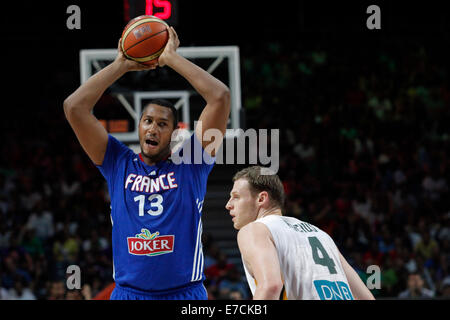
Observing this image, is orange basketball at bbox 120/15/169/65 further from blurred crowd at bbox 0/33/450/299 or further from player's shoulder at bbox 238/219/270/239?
blurred crowd at bbox 0/33/450/299

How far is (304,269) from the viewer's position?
300cm

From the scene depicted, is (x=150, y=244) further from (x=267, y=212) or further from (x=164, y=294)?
(x=267, y=212)

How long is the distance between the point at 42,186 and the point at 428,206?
7230mm

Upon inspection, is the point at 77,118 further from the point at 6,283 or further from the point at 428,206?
the point at 428,206

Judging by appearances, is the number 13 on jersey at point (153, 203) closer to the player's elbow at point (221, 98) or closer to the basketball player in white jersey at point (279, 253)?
the basketball player in white jersey at point (279, 253)

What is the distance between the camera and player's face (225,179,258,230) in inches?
130

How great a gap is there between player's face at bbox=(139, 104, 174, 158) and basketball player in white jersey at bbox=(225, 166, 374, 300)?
0.47 meters

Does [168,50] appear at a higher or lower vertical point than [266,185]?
higher

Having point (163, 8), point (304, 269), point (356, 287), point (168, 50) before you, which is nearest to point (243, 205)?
point (304, 269)

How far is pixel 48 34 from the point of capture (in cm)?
1430

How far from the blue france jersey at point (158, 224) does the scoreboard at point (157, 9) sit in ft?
10.9

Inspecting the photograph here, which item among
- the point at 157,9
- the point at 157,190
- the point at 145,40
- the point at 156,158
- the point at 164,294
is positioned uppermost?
the point at 157,9

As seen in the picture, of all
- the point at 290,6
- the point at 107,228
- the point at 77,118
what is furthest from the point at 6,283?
the point at 290,6

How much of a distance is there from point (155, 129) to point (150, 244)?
63cm
